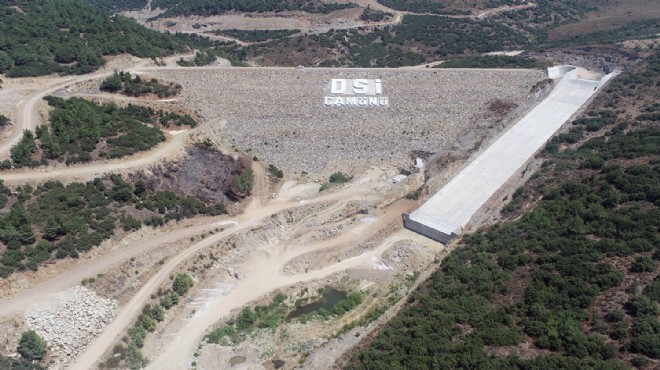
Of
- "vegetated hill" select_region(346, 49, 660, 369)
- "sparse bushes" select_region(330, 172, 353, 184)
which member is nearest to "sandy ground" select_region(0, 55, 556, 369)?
"sparse bushes" select_region(330, 172, 353, 184)

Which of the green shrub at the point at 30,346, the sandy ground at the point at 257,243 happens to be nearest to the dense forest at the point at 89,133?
the sandy ground at the point at 257,243

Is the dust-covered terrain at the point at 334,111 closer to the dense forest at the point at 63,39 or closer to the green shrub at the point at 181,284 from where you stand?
the dense forest at the point at 63,39

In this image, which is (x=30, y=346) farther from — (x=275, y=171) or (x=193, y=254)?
(x=275, y=171)

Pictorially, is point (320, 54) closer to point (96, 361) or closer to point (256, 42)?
point (256, 42)

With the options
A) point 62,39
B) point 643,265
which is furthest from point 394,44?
point 643,265

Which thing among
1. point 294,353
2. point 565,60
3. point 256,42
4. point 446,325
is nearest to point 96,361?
point 294,353

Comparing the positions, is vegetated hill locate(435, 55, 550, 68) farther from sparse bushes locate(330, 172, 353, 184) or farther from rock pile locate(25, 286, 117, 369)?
rock pile locate(25, 286, 117, 369)
